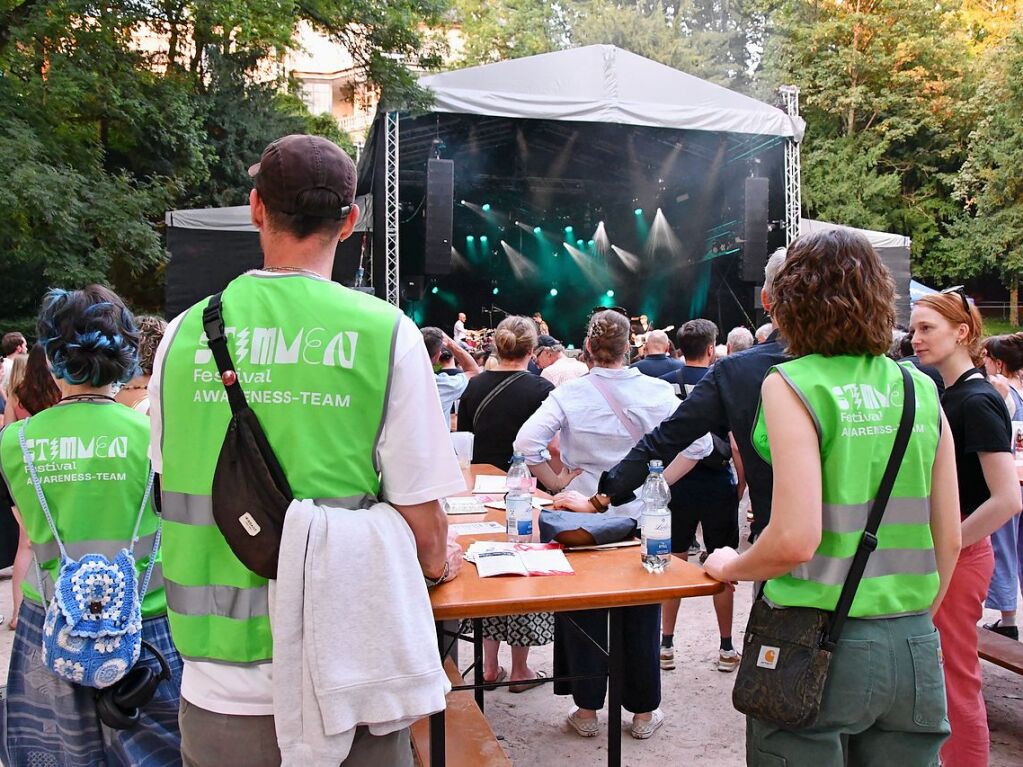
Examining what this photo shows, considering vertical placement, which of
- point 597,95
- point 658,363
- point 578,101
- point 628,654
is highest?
point 597,95

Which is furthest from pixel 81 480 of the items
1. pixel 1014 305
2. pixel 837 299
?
pixel 1014 305

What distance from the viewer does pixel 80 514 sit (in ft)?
6.63

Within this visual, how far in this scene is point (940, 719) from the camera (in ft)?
5.04

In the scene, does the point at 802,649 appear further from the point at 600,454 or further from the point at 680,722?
the point at 680,722

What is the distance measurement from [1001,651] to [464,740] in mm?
2059

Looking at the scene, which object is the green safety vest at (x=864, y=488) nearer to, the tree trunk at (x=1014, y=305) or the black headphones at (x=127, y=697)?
the black headphones at (x=127, y=697)

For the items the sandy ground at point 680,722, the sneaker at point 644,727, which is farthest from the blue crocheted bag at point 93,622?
the sneaker at point 644,727

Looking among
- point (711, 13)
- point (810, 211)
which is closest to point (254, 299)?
point (810, 211)

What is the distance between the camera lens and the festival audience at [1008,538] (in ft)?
13.5

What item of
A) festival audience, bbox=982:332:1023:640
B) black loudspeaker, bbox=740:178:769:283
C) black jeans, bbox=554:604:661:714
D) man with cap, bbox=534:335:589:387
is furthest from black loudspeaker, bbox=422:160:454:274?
black jeans, bbox=554:604:661:714

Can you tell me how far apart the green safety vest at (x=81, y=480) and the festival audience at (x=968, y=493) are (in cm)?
223

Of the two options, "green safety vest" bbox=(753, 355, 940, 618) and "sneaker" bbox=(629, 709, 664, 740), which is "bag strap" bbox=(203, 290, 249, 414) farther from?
"sneaker" bbox=(629, 709, 664, 740)

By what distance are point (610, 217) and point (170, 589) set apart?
50.9ft

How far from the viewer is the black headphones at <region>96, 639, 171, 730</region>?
1.98 metres
